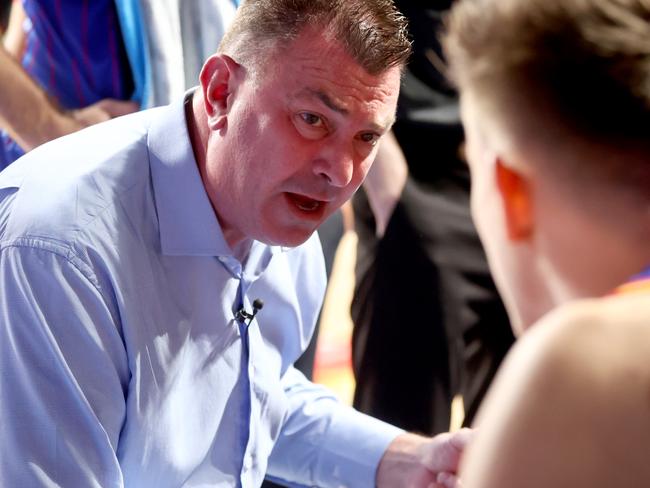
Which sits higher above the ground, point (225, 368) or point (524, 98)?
point (524, 98)

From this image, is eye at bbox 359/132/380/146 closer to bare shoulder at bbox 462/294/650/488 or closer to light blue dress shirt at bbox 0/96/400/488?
light blue dress shirt at bbox 0/96/400/488

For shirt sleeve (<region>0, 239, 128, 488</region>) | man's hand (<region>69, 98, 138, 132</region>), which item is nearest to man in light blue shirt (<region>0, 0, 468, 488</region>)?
shirt sleeve (<region>0, 239, 128, 488</region>)

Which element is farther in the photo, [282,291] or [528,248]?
[282,291]

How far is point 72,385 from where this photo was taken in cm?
125

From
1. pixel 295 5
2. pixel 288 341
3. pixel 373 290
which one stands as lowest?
pixel 373 290

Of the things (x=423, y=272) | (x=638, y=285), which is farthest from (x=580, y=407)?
(x=423, y=272)

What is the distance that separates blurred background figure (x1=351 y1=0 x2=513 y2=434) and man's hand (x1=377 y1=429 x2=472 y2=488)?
810 mm

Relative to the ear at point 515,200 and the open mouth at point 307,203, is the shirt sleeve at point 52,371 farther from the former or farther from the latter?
the ear at point 515,200

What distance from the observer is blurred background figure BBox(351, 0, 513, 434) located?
2295mm

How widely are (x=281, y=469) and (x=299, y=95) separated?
0.58m

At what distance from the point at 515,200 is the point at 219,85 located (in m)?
0.71

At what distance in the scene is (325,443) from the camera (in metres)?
1.61

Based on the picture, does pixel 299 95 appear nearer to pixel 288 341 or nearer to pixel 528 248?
pixel 288 341

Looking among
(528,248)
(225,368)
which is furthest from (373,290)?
(528,248)
